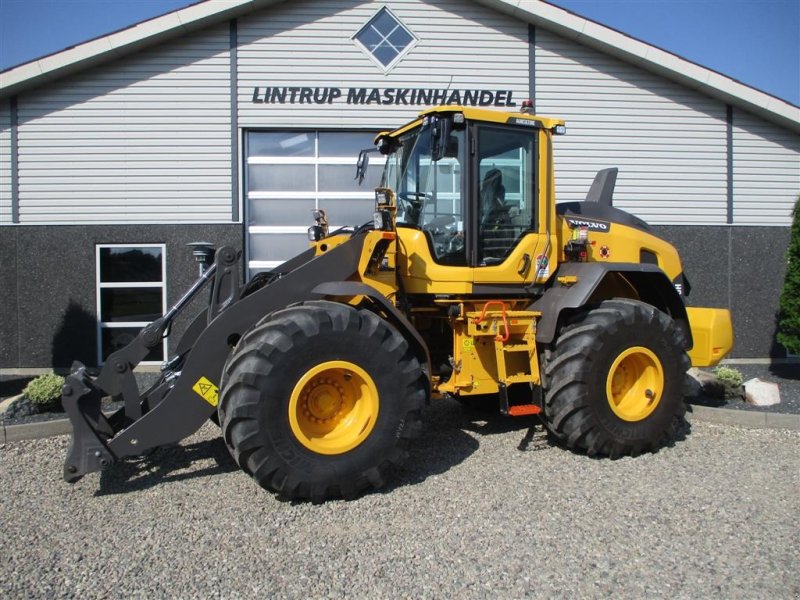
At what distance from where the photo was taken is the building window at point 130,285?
980 centimetres

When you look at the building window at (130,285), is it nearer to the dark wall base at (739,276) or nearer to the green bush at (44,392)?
the green bush at (44,392)

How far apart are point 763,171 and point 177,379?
10.2m

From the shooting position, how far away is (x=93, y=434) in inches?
172

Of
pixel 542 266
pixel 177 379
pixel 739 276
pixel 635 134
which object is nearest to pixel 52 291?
pixel 177 379

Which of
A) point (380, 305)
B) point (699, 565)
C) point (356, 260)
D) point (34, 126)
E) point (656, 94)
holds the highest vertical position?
point (656, 94)

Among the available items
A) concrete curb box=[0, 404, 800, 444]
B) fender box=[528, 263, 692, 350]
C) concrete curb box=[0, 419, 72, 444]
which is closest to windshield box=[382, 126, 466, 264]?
fender box=[528, 263, 692, 350]

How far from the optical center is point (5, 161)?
971 cm

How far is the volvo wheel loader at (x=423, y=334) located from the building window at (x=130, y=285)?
462 centimetres

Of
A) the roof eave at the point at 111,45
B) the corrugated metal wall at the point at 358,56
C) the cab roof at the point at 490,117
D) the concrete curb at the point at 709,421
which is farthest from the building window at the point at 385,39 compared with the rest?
the concrete curb at the point at 709,421

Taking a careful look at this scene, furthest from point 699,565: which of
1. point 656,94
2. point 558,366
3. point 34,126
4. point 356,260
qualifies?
point 34,126

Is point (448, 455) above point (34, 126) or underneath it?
underneath

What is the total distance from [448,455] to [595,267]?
2091mm

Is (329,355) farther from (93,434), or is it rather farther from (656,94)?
(656,94)

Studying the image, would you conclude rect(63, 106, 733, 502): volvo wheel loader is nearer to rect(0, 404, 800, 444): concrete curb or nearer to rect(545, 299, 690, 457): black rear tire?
rect(545, 299, 690, 457): black rear tire
